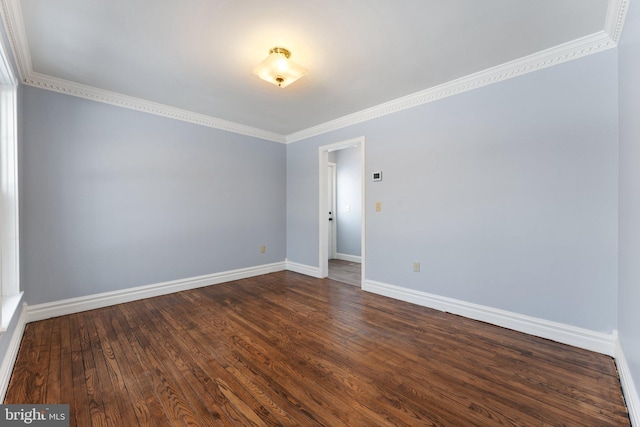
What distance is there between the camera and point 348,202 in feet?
19.9

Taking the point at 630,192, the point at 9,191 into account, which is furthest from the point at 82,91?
the point at 630,192

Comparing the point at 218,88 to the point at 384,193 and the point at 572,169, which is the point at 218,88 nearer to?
the point at 384,193

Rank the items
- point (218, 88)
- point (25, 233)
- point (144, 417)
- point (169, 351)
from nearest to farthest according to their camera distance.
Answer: point (144, 417), point (169, 351), point (25, 233), point (218, 88)

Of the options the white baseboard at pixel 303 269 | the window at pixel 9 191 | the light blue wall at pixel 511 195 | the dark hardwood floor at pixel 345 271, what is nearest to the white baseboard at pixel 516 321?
the light blue wall at pixel 511 195

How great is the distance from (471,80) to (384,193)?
1524mm

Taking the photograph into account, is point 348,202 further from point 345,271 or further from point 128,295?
point 128,295

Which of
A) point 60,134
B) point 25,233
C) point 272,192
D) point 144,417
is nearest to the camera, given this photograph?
point 144,417

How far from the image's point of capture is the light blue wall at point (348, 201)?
585cm

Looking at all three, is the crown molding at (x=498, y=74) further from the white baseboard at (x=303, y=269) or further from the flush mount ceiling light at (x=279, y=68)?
the white baseboard at (x=303, y=269)

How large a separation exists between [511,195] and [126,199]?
13.8 feet

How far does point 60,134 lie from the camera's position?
2.86 m

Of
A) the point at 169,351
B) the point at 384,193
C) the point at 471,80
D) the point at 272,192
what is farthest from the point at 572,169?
the point at 272,192

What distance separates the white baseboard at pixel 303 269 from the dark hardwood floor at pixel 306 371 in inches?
60.8

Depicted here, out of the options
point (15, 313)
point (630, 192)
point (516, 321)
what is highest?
point (630, 192)
